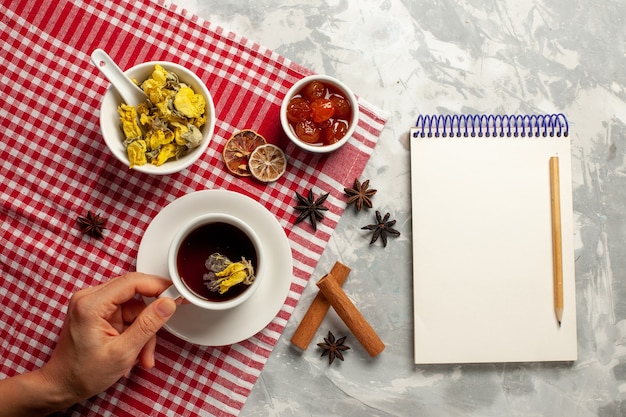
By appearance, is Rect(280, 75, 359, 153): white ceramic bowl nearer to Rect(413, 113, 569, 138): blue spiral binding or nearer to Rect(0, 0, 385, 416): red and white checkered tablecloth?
Rect(0, 0, 385, 416): red and white checkered tablecloth

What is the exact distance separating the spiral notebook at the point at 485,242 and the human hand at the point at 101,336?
745 mm

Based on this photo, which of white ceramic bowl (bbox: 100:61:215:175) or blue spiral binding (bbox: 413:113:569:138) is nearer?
white ceramic bowl (bbox: 100:61:215:175)

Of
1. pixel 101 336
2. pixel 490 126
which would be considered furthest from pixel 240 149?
pixel 490 126

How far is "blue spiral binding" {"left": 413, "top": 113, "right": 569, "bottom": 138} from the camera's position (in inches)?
67.8

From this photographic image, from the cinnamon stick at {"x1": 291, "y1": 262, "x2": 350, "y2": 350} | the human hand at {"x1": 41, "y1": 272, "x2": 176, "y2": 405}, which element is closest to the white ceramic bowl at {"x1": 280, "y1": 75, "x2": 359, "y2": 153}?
the cinnamon stick at {"x1": 291, "y1": 262, "x2": 350, "y2": 350}

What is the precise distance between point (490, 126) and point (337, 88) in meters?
0.47

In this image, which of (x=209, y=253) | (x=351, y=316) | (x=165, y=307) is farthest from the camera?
(x=351, y=316)

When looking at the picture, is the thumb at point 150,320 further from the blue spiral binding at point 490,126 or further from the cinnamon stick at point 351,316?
the blue spiral binding at point 490,126

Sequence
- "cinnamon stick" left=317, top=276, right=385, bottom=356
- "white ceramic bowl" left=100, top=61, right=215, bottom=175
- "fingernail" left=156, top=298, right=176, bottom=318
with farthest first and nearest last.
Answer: "cinnamon stick" left=317, top=276, right=385, bottom=356, "white ceramic bowl" left=100, top=61, right=215, bottom=175, "fingernail" left=156, top=298, right=176, bottom=318

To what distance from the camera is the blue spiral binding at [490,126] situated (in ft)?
5.65

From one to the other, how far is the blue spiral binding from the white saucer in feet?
1.75

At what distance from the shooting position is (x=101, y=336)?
146cm

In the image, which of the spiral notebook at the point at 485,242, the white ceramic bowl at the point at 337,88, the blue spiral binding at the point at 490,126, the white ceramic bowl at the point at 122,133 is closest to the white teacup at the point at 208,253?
the white ceramic bowl at the point at 122,133

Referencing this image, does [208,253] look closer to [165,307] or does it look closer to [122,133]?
[165,307]
